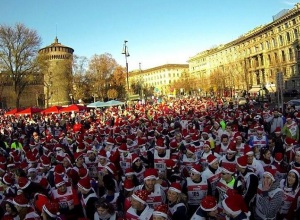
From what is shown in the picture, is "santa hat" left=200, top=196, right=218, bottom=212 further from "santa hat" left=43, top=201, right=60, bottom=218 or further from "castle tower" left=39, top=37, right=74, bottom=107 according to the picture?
"castle tower" left=39, top=37, right=74, bottom=107

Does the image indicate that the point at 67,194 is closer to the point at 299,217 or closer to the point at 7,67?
the point at 299,217

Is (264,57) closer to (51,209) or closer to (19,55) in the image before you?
(19,55)

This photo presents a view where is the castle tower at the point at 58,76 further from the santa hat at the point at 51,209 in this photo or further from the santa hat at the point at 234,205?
the santa hat at the point at 234,205

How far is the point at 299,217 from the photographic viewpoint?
Answer: 532 cm

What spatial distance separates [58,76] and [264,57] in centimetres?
5489

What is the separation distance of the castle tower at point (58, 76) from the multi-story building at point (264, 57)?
3774 cm

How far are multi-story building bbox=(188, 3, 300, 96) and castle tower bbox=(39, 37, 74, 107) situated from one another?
124 feet

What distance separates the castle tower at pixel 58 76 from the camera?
63.3 metres

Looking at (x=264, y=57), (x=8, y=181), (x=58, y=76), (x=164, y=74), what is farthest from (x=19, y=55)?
(x=164, y=74)

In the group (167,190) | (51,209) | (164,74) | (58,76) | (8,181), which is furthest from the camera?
(164,74)

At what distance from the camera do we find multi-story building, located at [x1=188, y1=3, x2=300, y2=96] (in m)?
71.7

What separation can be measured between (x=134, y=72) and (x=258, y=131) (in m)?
164

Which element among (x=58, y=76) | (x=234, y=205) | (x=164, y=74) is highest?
(x=164, y=74)

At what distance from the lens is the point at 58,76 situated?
67.3 m
